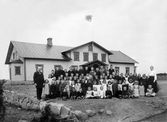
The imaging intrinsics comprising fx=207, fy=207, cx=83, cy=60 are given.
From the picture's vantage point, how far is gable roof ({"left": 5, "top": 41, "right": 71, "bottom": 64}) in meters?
25.8

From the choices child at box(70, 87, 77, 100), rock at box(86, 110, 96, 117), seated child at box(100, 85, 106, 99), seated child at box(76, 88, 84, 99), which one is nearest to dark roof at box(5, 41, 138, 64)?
child at box(70, 87, 77, 100)

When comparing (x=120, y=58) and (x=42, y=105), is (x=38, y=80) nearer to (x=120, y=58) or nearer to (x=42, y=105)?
(x=42, y=105)

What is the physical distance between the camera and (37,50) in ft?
90.1

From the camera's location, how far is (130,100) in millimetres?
11172

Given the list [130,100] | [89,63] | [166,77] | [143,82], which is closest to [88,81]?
[130,100]

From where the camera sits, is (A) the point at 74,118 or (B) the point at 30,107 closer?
(A) the point at 74,118

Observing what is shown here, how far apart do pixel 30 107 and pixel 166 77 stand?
21.7 meters

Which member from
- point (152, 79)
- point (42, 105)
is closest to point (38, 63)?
point (42, 105)

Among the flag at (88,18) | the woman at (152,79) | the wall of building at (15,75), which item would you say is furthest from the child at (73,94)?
the wall of building at (15,75)

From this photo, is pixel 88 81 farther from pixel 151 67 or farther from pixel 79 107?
pixel 151 67

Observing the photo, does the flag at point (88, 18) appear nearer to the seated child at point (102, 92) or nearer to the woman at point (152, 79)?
the woman at point (152, 79)

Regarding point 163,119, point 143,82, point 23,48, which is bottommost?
point 163,119

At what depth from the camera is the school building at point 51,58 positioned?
25.4m

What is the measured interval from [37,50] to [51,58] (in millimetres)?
2368
